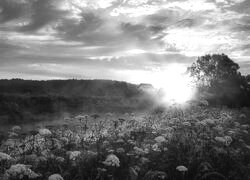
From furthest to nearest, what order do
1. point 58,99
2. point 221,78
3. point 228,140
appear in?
point 221,78 → point 58,99 → point 228,140

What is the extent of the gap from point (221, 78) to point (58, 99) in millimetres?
20862

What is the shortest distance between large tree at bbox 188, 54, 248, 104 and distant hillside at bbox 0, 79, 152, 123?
7.36 meters

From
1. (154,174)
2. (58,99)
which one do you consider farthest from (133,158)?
(58,99)

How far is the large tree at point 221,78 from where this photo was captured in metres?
39.3

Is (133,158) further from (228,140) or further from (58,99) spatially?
(58,99)

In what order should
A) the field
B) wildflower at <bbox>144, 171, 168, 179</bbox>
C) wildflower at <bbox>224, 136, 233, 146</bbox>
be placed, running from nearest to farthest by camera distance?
wildflower at <bbox>144, 171, 168, 179</bbox>, the field, wildflower at <bbox>224, 136, 233, 146</bbox>

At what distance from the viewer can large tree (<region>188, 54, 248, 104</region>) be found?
129ft

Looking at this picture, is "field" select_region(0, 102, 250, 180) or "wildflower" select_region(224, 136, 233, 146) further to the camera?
"wildflower" select_region(224, 136, 233, 146)

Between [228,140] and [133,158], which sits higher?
[228,140]

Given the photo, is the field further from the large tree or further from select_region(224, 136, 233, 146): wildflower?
the large tree

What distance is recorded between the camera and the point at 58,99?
28203 mm

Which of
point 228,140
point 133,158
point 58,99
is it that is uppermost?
point 58,99

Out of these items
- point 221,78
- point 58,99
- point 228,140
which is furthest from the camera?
point 221,78

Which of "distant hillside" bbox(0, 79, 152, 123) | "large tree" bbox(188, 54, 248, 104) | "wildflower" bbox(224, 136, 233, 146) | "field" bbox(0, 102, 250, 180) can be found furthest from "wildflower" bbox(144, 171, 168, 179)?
"large tree" bbox(188, 54, 248, 104)
